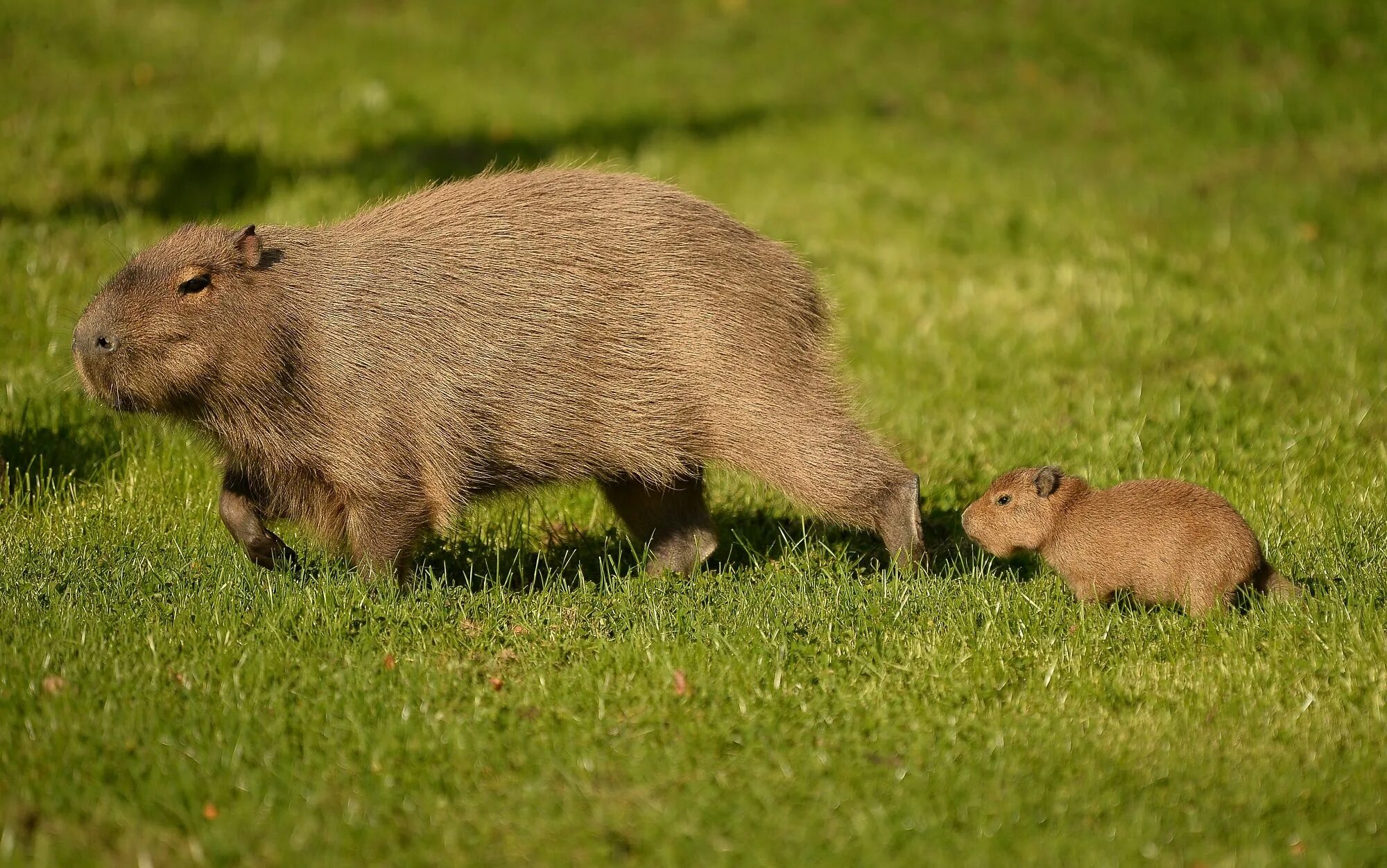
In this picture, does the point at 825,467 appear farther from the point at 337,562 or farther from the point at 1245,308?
the point at 1245,308

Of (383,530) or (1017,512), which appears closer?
(383,530)

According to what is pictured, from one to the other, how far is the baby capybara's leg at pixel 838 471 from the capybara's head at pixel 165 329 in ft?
5.49

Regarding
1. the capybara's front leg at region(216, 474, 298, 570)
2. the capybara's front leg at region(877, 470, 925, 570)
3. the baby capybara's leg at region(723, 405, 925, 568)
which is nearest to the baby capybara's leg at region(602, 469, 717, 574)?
the baby capybara's leg at region(723, 405, 925, 568)

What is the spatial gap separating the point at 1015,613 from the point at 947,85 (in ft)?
27.2

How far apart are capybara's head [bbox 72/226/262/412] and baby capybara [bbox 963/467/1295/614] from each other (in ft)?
8.51

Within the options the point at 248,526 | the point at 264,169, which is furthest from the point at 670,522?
the point at 264,169

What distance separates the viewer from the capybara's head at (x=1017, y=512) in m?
5.01

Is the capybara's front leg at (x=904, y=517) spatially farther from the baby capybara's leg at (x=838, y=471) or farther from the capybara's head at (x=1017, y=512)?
the capybara's head at (x=1017, y=512)

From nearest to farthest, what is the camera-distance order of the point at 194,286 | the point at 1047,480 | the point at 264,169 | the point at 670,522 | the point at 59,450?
the point at 194,286, the point at 1047,480, the point at 670,522, the point at 59,450, the point at 264,169

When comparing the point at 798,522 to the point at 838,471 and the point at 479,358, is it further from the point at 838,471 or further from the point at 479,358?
the point at 479,358

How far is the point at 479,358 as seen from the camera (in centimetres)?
475

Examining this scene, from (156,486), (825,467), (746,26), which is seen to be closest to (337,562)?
(156,486)

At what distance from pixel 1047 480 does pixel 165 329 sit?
2.90 m

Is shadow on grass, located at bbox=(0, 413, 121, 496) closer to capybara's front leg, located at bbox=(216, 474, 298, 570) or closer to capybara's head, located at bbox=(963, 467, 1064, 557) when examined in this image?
capybara's front leg, located at bbox=(216, 474, 298, 570)
